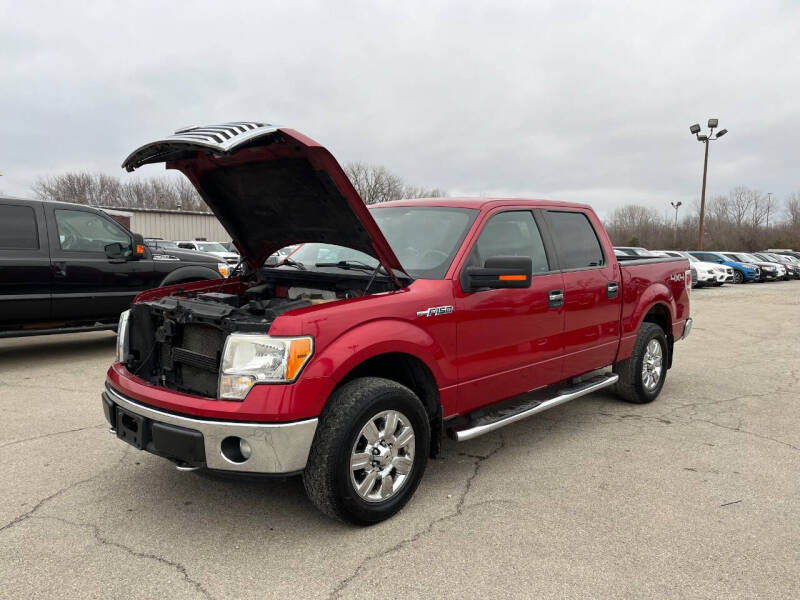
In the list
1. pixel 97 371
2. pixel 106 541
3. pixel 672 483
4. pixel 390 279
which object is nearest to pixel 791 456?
pixel 672 483

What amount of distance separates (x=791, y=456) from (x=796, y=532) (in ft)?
4.39

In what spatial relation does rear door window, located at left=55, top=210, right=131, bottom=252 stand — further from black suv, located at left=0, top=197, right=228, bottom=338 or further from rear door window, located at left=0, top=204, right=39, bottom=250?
rear door window, located at left=0, top=204, right=39, bottom=250

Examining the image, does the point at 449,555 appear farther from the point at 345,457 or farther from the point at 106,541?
the point at 106,541

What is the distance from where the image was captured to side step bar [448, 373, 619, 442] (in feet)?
11.9

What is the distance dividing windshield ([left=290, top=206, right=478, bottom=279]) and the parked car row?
2120cm

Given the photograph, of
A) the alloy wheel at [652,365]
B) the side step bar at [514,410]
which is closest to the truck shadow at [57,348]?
the side step bar at [514,410]

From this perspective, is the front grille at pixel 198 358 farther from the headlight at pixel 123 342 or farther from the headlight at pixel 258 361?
the headlight at pixel 123 342

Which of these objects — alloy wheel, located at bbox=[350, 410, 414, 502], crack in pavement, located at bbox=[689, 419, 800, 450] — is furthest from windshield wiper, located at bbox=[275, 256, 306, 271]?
crack in pavement, located at bbox=[689, 419, 800, 450]

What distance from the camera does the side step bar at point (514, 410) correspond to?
3615mm

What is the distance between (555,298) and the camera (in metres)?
4.27

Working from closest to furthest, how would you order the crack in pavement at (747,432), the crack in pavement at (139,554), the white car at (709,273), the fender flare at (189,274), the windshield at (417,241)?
1. the crack in pavement at (139,554)
2. the windshield at (417,241)
3. the crack in pavement at (747,432)
4. the fender flare at (189,274)
5. the white car at (709,273)

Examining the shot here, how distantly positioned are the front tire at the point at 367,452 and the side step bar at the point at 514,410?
365mm

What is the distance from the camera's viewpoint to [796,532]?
3135mm

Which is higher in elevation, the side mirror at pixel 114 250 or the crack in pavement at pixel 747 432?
the side mirror at pixel 114 250
